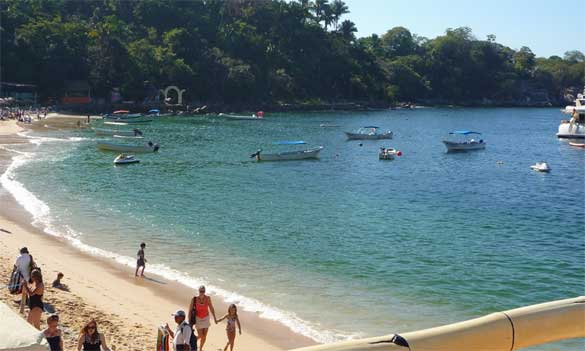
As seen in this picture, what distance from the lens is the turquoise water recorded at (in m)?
19.7

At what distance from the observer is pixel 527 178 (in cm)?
4962

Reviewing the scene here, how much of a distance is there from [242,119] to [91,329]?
94007 millimetres

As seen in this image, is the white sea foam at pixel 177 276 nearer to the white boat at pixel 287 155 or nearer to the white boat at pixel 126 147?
the white boat at pixel 126 147

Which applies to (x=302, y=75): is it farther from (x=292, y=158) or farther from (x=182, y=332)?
(x=182, y=332)

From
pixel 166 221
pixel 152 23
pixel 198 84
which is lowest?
pixel 166 221

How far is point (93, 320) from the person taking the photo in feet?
38.7

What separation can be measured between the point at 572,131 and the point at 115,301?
7102 cm

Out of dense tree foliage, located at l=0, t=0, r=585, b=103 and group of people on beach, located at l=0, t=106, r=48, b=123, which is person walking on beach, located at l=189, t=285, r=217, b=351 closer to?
group of people on beach, located at l=0, t=106, r=48, b=123

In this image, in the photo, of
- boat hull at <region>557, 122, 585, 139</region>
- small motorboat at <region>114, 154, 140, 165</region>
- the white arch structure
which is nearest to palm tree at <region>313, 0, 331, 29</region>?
the white arch structure

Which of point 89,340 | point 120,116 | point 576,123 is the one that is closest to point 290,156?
point 576,123

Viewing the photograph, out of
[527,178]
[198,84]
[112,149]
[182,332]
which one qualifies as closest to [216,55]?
[198,84]

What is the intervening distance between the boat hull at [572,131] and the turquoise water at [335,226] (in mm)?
14639

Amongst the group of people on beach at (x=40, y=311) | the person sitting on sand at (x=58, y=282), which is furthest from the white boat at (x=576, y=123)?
the group of people on beach at (x=40, y=311)

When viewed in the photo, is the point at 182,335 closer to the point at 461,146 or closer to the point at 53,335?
the point at 53,335
